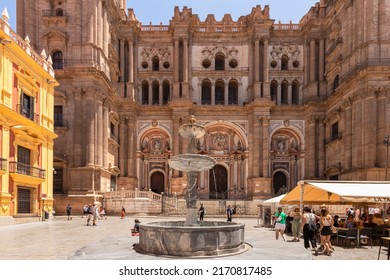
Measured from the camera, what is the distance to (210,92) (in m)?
44.1

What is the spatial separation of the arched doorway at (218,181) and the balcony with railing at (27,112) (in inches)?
878

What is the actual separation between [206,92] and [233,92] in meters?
3.15

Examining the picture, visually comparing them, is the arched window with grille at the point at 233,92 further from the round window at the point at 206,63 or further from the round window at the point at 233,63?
the round window at the point at 206,63

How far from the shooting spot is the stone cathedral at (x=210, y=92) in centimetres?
3259

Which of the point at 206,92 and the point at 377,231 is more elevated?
the point at 206,92

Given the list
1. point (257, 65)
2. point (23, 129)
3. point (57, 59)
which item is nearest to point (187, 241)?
point (23, 129)

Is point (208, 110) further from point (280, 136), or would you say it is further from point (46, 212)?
point (46, 212)

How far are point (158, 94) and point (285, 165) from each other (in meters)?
16.6

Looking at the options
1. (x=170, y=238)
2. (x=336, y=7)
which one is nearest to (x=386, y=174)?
(x=336, y=7)

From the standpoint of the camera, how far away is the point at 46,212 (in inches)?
997

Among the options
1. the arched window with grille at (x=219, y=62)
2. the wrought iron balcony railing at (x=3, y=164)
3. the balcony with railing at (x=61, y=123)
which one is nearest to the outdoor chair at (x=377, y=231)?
the wrought iron balcony railing at (x=3, y=164)

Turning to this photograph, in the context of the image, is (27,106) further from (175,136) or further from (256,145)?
(256,145)

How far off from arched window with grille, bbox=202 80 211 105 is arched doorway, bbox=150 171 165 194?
9.70m

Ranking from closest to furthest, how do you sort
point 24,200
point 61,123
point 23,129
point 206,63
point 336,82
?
point 23,129, point 24,200, point 61,123, point 336,82, point 206,63
